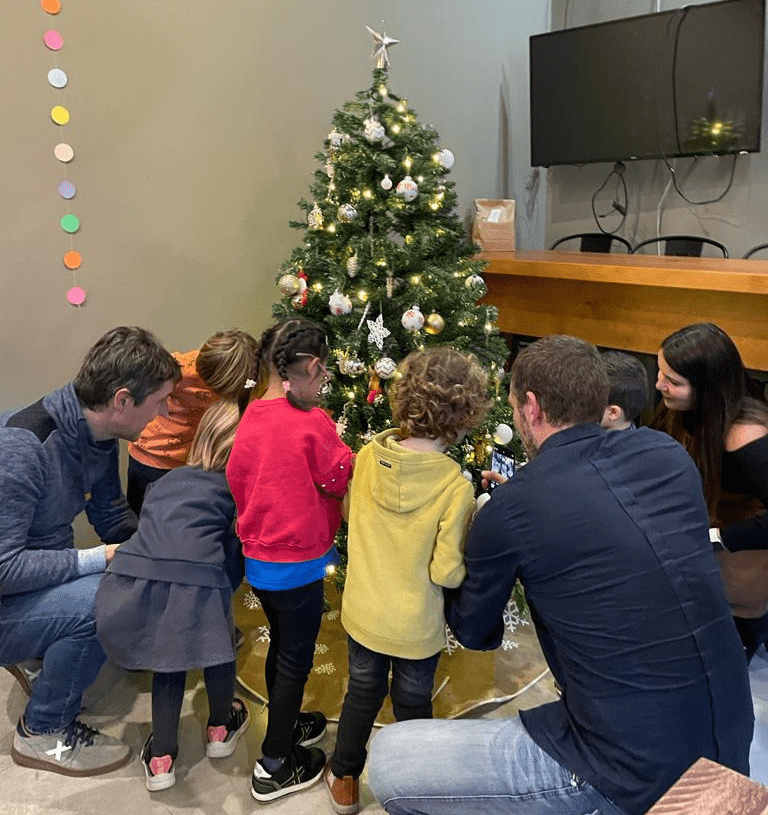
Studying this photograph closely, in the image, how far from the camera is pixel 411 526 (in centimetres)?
160

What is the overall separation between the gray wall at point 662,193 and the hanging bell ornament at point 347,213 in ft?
7.83

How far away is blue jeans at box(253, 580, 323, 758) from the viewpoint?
1.84 m

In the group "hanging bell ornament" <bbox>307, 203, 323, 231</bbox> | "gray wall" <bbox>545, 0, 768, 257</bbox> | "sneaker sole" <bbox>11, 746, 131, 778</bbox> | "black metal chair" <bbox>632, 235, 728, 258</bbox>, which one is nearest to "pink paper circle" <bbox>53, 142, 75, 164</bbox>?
"hanging bell ornament" <bbox>307, 203, 323, 231</bbox>

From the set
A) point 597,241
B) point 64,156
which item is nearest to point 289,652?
point 64,156

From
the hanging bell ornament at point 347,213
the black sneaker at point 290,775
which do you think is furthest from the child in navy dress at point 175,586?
the hanging bell ornament at point 347,213

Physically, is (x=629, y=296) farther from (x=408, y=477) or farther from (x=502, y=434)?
(x=408, y=477)

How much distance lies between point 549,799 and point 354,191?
1792mm

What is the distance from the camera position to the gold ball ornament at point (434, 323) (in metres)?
2.32

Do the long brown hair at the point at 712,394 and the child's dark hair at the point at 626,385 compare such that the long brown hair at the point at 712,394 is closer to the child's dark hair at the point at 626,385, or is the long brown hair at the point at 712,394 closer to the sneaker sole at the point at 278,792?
the child's dark hair at the point at 626,385

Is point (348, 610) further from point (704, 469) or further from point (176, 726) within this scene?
point (704, 469)

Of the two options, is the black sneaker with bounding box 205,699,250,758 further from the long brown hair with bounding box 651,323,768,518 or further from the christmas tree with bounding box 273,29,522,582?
the long brown hair with bounding box 651,323,768,518

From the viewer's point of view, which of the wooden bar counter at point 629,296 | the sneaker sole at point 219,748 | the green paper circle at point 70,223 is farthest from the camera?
the wooden bar counter at point 629,296

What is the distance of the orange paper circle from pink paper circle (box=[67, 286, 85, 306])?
0.08m

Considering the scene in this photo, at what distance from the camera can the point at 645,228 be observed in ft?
14.4
